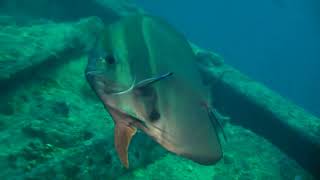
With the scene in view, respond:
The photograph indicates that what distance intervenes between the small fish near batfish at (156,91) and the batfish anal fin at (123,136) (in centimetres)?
8

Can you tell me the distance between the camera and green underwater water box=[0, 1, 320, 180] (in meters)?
4.03

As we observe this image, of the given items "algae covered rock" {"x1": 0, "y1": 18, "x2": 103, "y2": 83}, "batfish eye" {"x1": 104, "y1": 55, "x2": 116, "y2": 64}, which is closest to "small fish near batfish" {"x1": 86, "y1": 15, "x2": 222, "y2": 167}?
"batfish eye" {"x1": 104, "y1": 55, "x2": 116, "y2": 64}

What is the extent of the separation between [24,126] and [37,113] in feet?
1.45

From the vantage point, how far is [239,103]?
8.02 m

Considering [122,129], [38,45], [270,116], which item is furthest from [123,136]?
[270,116]

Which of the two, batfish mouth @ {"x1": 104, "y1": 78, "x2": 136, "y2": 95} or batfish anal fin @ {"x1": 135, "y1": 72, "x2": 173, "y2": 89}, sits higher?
batfish anal fin @ {"x1": 135, "y1": 72, "x2": 173, "y2": 89}

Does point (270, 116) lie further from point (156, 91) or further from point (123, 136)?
point (156, 91)

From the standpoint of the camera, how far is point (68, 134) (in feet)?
14.6

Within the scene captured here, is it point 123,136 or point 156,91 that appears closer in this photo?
point 156,91

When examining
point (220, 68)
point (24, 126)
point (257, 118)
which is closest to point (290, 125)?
point (257, 118)

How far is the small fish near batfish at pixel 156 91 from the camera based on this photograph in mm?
1308

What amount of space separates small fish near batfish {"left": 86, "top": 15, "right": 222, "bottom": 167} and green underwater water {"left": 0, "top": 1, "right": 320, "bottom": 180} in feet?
8.66

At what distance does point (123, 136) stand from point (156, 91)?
1.02 feet

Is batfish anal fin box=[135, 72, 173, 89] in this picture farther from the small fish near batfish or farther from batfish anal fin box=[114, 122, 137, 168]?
batfish anal fin box=[114, 122, 137, 168]
